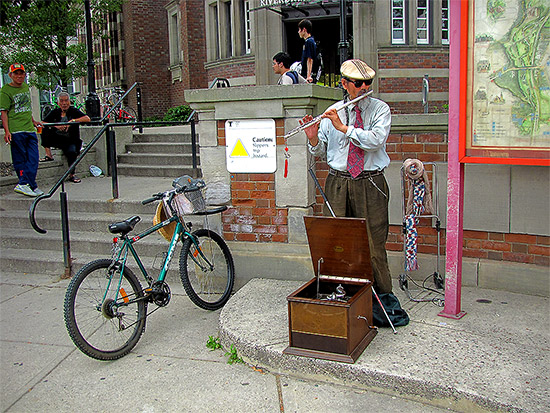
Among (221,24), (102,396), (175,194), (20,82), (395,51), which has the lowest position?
(102,396)

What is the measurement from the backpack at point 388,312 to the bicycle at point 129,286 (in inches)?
63.3

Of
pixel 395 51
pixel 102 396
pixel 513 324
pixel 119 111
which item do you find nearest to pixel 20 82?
pixel 102 396

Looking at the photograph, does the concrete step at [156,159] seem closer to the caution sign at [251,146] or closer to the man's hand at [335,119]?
the caution sign at [251,146]

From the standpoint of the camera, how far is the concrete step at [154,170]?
9.12 metres

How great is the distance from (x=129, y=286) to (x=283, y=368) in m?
1.50

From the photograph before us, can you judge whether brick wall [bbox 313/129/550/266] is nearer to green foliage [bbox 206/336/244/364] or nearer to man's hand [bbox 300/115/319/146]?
man's hand [bbox 300/115/319/146]

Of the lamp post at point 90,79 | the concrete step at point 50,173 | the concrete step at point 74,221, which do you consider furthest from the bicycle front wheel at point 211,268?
the lamp post at point 90,79

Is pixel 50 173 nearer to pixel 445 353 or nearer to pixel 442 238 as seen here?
pixel 442 238

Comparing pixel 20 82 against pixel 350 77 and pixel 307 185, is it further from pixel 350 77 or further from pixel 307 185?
pixel 350 77

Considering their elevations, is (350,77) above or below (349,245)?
above

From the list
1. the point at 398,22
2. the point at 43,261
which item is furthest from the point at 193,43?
the point at 43,261

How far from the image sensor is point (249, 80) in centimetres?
1725

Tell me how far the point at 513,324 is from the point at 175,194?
2.89 meters

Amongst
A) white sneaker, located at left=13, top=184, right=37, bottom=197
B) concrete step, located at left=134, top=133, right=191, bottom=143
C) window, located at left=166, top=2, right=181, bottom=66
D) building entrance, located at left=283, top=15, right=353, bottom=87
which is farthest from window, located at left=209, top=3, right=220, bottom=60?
white sneaker, located at left=13, top=184, right=37, bottom=197
